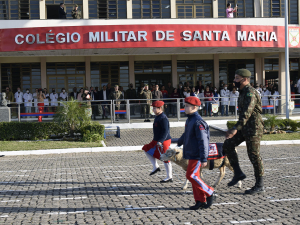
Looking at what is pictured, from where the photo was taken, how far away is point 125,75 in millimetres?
25359

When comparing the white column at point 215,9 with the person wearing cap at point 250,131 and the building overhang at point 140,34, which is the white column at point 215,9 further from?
the person wearing cap at point 250,131

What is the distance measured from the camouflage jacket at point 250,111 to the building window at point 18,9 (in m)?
21.8

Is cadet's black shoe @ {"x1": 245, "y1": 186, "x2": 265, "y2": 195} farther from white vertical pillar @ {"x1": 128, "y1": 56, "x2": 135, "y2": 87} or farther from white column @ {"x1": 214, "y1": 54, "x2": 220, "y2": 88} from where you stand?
→ white column @ {"x1": 214, "y1": 54, "x2": 220, "y2": 88}

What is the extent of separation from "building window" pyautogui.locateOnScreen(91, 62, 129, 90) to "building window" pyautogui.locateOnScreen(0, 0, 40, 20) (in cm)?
533

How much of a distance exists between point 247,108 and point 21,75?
70.8 feet

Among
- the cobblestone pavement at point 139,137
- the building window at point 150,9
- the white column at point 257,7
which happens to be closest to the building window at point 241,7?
the white column at point 257,7

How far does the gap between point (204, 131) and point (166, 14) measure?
69.9 ft

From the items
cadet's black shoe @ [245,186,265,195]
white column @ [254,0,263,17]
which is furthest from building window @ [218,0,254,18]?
cadet's black shoe @ [245,186,265,195]

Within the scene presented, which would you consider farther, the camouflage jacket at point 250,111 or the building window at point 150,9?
the building window at point 150,9

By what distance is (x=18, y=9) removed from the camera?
24.5 metres

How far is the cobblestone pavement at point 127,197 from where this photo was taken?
16.0ft

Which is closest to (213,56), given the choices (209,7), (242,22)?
(209,7)

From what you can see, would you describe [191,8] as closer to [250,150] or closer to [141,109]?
[141,109]

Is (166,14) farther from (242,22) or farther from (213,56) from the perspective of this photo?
(242,22)
